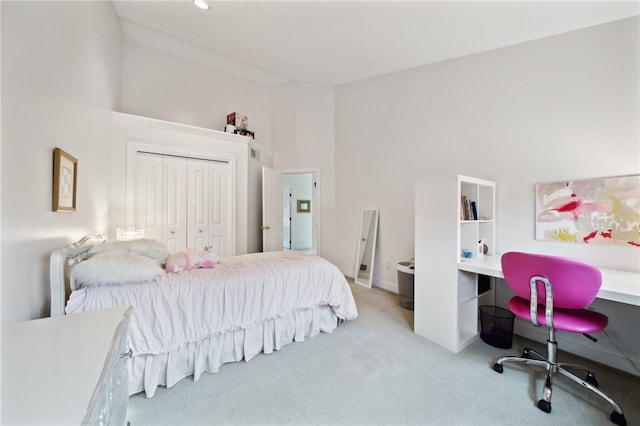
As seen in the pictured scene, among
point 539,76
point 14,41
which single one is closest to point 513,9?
point 539,76

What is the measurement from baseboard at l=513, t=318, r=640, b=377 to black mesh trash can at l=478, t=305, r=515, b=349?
13.5 inches

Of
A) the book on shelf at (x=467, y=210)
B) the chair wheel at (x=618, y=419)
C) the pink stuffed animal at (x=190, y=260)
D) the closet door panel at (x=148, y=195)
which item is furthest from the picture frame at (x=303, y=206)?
the chair wheel at (x=618, y=419)

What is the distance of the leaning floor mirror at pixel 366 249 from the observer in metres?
4.29

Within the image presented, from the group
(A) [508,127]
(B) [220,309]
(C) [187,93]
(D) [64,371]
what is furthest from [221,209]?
(A) [508,127]

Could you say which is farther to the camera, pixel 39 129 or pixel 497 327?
pixel 497 327

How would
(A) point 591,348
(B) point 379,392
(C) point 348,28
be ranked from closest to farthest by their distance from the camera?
(B) point 379,392, (A) point 591,348, (C) point 348,28

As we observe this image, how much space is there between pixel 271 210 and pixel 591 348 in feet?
13.5

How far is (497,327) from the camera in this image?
99.3 inches

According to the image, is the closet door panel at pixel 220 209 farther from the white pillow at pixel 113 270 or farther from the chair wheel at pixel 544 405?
the chair wheel at pixel 544 405

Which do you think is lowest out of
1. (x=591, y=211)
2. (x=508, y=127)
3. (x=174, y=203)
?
(x=591, y=211)

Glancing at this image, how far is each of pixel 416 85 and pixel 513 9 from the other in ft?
4.46

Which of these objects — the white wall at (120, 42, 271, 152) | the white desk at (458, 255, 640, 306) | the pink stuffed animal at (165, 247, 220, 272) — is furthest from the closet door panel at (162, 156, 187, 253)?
the white desk at (458, 255, 640, 306)

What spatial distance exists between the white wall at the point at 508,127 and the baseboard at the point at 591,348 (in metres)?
0.67

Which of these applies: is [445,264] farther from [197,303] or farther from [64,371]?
[64,371]
